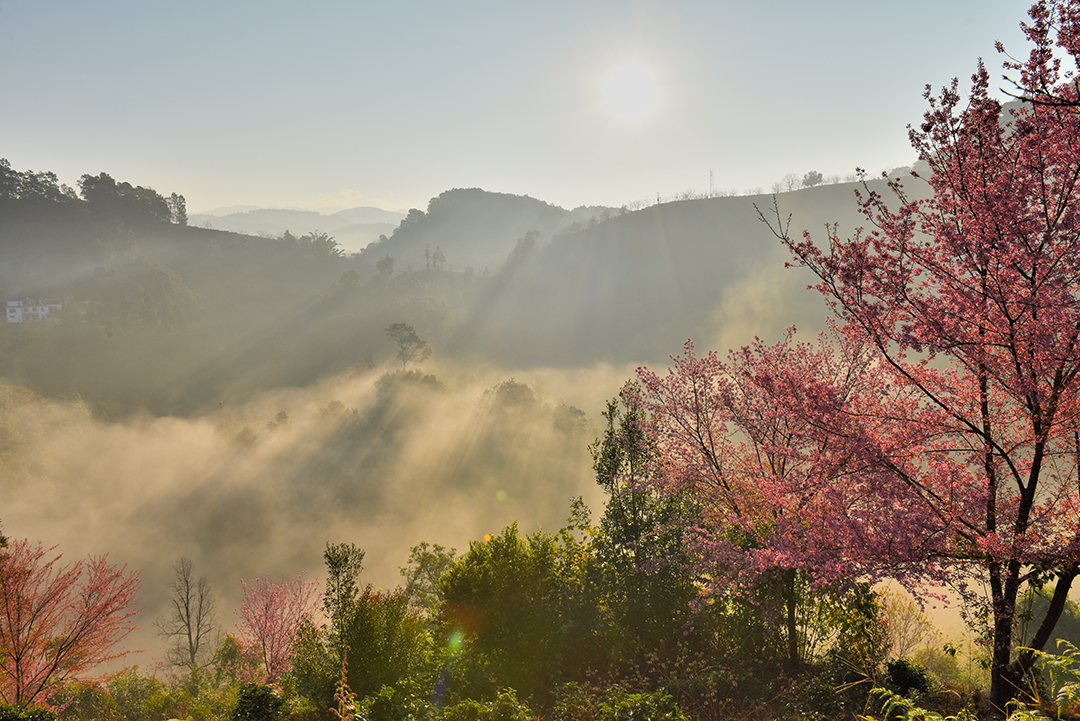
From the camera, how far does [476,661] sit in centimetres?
969

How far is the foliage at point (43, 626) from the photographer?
11500 mm

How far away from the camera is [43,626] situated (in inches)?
487

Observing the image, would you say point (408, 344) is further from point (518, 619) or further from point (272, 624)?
point (518, 619)

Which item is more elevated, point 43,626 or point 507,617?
point 507,617

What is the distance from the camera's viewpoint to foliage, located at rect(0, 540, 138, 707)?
37.7 feet

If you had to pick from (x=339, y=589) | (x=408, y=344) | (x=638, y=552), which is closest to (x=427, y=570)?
(x=339, y=589)

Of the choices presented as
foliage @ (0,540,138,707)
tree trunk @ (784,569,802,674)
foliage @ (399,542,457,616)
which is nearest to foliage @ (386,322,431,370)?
foliage @ (399,542,457,616)

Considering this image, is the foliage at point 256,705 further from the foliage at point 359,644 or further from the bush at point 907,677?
the bush at point 907,677

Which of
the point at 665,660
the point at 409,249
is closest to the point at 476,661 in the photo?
the point at 665,660

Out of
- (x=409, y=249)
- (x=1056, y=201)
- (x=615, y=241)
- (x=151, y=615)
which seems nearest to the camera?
(x=1056, y=201)

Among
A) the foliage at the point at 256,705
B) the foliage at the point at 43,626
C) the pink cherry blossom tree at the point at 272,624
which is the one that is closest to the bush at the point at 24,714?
the foliage at the point at 256,705

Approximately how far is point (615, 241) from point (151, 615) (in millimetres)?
103971

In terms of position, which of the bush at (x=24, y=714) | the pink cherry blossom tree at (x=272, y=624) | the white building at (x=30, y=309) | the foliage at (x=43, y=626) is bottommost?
the pink cherry blossom tree at (x=272, y=624)

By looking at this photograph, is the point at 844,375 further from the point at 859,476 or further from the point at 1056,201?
the point at 1056,201
